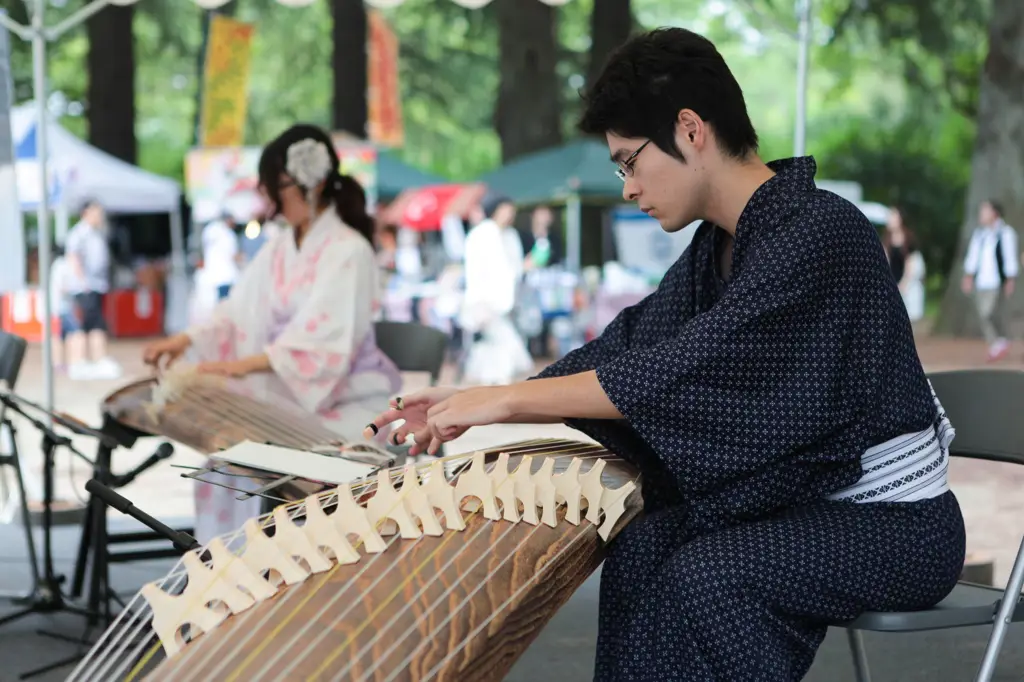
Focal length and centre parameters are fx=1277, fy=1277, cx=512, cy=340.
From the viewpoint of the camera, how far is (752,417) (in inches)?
61.2

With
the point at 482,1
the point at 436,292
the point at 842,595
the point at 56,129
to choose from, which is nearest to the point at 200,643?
the point at 842,595

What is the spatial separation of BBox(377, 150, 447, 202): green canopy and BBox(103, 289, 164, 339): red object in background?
2.74m

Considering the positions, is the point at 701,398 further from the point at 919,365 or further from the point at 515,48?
the point at 515,48

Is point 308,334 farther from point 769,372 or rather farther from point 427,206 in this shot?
point 427,206

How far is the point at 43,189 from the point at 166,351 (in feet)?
5.73

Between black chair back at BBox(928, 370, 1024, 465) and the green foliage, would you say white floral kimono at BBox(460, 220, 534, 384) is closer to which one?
black chair back at BBox(928, 370, 1024, 465)

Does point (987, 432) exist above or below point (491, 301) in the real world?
above

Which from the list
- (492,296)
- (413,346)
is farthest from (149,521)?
(492,296)

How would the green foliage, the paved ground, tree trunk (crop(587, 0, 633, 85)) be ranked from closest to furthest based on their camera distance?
the paved ground < tree trunk (crop(587, 0, 633, 85)) < the green foliage

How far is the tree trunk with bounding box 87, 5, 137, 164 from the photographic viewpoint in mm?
14352

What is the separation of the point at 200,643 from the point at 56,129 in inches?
468

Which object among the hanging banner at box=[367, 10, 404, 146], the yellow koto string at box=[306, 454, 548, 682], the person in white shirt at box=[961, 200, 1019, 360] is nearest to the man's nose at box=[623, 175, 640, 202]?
the yellow koto string at box=[306, 454, 548, 682]

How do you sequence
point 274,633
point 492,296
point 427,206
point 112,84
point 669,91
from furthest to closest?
point 112,84, point 427,206, point 492,296, point 669,91, point 274,633

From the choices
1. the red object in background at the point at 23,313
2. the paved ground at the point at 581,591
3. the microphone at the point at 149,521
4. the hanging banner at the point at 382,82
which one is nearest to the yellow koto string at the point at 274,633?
the microphone at the point at 149,521
